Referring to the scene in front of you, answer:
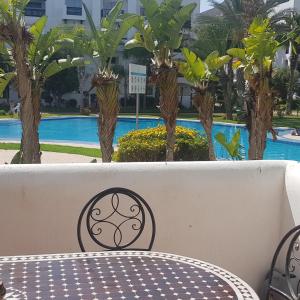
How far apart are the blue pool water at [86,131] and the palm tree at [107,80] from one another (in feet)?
31.3

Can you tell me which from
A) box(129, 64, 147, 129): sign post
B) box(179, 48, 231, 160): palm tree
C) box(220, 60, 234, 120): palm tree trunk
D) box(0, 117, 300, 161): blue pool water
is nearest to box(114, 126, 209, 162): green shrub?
box(179, 48, 231, 160): palm tree

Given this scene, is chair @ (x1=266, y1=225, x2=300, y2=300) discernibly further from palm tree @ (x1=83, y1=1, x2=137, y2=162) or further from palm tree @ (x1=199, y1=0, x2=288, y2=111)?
palm tree @ (x1=199, y1=0, x2=288, y2=111)

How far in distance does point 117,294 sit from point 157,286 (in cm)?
20

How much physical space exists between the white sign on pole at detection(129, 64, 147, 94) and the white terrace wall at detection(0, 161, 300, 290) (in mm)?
8932

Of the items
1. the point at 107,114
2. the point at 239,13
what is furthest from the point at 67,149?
the point at 239,13

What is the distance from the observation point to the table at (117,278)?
2170 millimetres

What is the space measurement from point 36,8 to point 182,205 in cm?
4811

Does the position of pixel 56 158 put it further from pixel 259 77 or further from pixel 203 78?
pixel 259 77

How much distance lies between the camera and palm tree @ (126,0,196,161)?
9938mm

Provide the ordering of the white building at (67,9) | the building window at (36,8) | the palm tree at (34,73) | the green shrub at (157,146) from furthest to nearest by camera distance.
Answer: the white building at (67,9)
the building window at (36,8)
the green shrub at (157,146)
the palm tree at (34,73)

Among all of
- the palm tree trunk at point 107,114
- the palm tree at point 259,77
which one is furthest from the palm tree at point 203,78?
the palm tree trunk at point 107,114

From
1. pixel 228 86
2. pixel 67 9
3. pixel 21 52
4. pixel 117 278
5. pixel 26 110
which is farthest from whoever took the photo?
pixel 67 9

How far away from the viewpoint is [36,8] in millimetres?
48188

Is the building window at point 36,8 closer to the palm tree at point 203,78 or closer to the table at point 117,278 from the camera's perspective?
the palm tree at point 203,78
